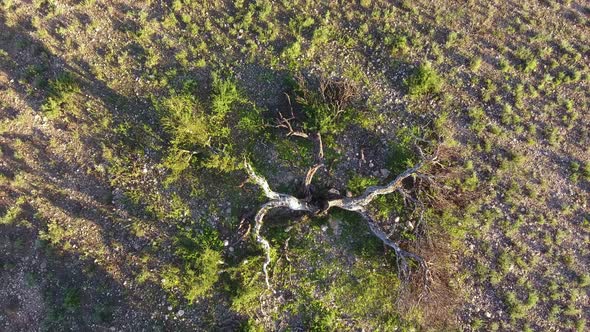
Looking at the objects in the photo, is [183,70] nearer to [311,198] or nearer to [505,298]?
[311,198]

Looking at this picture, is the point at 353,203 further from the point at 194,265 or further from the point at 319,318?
the point at 194,265

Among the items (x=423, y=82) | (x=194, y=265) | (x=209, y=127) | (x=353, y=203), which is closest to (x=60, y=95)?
(x=209, y=127)

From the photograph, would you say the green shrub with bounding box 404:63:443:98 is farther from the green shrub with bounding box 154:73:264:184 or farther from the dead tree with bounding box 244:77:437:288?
the green shrub with bounding box 154:73:264:184

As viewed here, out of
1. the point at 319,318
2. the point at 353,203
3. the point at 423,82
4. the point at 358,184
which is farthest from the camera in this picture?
the point at 423,82

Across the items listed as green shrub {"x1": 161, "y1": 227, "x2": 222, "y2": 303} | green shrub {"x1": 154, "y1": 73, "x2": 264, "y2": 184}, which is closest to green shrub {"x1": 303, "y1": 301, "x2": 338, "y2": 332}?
green shrub {"x1": 161, "y1": 227, "x2": 222, "y2": 303}

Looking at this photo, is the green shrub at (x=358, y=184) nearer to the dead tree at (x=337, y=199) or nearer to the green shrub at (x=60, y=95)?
the dead tree at (x=337, y=199)

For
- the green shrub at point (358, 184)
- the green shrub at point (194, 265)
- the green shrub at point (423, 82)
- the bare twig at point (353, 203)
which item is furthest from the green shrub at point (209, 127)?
the green shrub at point (423, 82)
